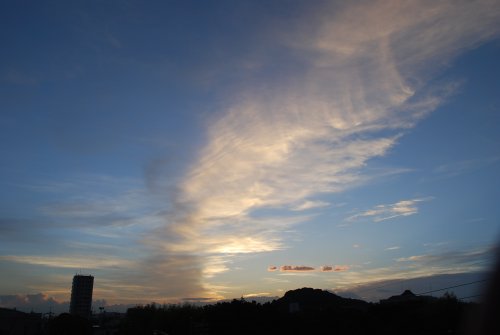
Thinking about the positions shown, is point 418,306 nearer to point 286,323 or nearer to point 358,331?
point 358,331

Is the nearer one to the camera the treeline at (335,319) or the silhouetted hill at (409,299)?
the treeline at (335,319)

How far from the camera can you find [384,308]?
62.6 m

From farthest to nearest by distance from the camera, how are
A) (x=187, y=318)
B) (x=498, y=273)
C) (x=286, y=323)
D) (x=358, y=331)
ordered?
(x=187, y=318)
(x=286, y=323)
(x=358, y=331)
(x=498, y=273)

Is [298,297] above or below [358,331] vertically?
above

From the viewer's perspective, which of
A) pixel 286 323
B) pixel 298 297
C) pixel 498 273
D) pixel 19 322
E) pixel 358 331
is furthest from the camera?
pixel 298 297

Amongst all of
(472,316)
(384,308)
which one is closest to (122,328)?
(384,308)

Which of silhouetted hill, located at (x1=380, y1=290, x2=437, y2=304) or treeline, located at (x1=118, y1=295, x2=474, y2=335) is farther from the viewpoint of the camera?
silhouetted hill, located at (x1=380, y1=290, x2=437, y2=304)

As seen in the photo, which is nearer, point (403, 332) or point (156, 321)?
point (403, 332)

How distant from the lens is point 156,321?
8531 centimetres

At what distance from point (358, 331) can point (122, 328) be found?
Answer: 6000 cm

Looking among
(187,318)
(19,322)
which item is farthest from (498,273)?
(19,322)

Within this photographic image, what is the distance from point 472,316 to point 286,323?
6372cm

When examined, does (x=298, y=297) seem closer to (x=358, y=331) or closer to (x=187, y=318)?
(x=187, y=318)

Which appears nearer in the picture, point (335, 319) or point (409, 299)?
point (335, 319)
